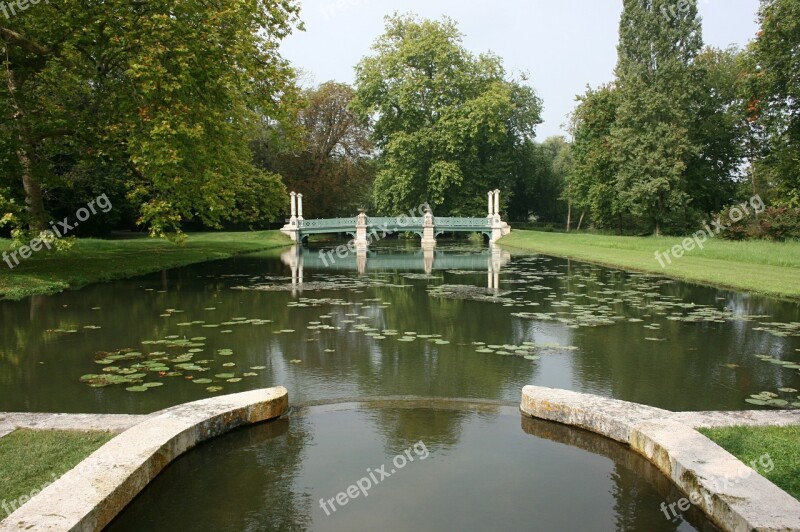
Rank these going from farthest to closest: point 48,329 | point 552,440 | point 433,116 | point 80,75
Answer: point 433,116, point 80,75, point 48,329, point 552,440

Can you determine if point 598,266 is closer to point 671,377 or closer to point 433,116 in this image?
point 671,377

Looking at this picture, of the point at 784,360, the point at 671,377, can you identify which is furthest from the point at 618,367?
the point at 784,360

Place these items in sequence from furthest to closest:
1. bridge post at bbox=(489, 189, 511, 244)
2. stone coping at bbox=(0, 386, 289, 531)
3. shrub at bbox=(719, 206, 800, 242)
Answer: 1. bridge post at bbox=(489, 189, 511, 244)
2. shrub at bbox=(719, 206, 800, 242)
3. stone coping at bbox=(0, 386, 289, 531)

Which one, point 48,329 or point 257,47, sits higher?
point 257,47

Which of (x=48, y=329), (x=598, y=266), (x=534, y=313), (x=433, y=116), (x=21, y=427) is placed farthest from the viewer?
(x=433, y=116)

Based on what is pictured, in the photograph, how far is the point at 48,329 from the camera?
10062mm

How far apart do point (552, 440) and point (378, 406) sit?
1.74 metres

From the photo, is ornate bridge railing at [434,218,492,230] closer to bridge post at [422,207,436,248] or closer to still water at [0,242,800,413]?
bridge post at [422,207,436,248]

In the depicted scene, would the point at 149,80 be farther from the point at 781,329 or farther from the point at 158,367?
the point at 781,329

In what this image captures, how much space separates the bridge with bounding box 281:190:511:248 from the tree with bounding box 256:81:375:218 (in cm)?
676

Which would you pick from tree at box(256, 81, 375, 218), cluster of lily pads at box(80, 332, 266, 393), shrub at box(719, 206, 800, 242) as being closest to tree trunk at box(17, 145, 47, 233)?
cluster of lily pads at box(80, 332, 266, 393)

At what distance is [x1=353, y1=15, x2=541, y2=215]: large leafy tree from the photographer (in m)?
48.9

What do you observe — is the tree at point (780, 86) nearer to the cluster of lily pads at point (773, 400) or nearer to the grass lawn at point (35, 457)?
the cluster of lily pads at point (773, 400)

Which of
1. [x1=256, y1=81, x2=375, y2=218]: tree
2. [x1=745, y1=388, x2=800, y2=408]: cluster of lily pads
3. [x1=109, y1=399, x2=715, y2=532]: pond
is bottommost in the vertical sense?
[x1=109, y1=399, x2=715, y2=532]: pond
